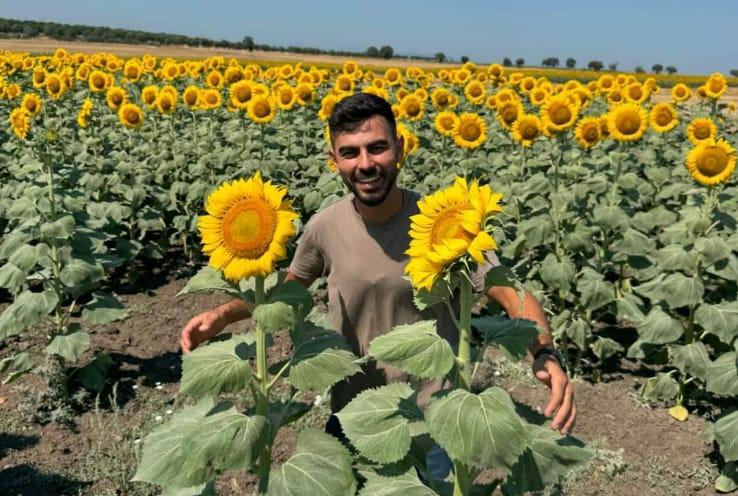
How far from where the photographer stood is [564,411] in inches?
74.8

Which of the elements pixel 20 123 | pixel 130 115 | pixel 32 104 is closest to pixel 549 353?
pixel 20 123

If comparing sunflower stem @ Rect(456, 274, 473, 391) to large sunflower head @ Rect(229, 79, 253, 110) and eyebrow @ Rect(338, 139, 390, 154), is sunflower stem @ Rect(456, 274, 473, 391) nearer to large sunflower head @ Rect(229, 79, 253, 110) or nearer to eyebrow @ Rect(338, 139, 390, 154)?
eyebrow @ Rect(338, 139, 390, 154)

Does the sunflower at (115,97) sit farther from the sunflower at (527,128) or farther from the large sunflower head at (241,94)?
the sunflower at (527,128)

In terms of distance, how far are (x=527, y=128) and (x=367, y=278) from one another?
4.13 meters

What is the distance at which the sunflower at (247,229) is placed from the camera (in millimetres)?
1971

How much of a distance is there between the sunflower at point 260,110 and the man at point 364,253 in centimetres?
495

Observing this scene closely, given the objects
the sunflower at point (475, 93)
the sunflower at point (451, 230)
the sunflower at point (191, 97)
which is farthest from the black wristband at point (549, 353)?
the sunflower at point (475, 93)

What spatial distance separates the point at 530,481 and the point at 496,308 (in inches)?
151

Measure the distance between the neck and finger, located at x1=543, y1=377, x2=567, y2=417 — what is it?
106 cm

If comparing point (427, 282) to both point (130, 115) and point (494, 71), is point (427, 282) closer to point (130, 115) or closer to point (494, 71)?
point (130, 115)

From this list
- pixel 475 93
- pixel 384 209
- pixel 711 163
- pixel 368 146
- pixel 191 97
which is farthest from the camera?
pixel 475 93

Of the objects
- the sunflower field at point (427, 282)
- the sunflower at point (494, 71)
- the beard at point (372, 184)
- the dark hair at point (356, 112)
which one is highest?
the sunflower at point (494, 71)

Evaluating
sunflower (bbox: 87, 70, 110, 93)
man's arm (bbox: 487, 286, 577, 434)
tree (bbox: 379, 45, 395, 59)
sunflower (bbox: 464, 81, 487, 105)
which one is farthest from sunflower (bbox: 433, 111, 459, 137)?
tree (bbox: 379, 45, 395, 59)

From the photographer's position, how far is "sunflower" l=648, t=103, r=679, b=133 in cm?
753
